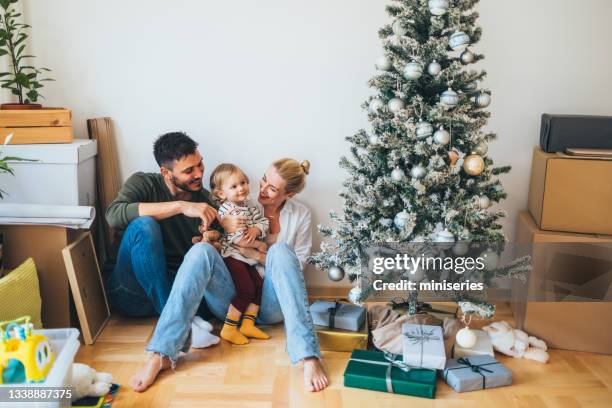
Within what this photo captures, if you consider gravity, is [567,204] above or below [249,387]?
above

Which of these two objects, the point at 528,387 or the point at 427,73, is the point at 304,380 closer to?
the point at 528,387

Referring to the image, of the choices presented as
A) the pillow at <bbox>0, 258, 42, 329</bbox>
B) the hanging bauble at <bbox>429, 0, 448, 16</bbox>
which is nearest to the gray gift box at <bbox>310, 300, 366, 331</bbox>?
the pillow at <bbox>0, 258, 42, 329</bbox>

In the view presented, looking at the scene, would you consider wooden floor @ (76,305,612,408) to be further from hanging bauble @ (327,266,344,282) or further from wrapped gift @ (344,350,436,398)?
hanging bauble @ (327,266,344,282)

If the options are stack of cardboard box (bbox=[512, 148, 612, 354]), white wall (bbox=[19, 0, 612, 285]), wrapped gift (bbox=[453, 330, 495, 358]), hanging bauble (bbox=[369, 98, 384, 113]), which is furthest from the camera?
white wall (bbox=[19, 0, 612, 285])

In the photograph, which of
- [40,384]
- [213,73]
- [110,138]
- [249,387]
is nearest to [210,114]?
[213,73]

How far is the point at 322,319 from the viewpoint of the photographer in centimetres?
257

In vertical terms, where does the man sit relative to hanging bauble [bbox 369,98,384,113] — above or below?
below

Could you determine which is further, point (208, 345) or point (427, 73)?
point (208, 345)

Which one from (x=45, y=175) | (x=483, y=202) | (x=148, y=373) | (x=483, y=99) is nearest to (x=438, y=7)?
(x=483, y=99)

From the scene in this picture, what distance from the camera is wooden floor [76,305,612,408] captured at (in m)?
2.15

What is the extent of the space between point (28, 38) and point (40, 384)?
1808 mm

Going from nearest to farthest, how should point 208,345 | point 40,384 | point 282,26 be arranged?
point 40,384
point 208,345
point 282,26

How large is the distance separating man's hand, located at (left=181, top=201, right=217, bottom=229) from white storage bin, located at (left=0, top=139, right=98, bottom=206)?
521 mm

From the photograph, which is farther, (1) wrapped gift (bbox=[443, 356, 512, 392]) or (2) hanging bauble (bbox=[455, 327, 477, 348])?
(2) hanging bauble (bbox=[455, 327, 477, 348])
